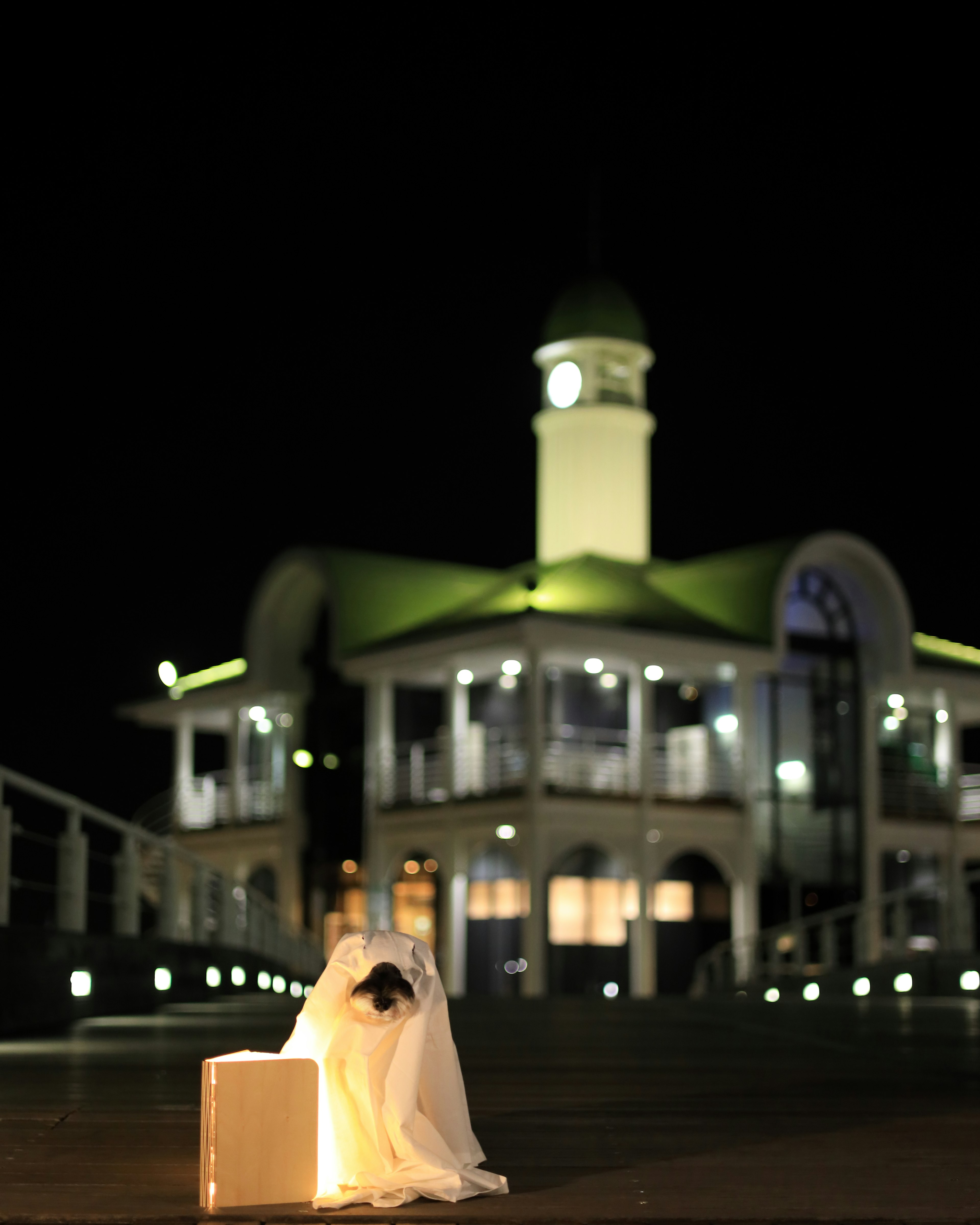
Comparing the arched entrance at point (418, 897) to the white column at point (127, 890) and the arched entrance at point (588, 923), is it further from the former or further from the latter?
the white column at point (127, 890)

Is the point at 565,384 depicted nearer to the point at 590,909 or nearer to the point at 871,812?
the point at 871,812

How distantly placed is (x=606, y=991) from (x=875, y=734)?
287 inches

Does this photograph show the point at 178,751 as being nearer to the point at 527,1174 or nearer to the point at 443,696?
the point at 443,696

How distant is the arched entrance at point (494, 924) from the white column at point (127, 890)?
15.5 m

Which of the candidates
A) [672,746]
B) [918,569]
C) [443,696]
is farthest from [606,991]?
[918,569]

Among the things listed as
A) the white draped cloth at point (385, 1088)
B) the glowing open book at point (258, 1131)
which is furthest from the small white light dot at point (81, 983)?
the glowing open book at point (258, 1131)

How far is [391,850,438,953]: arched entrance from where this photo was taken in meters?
33.6

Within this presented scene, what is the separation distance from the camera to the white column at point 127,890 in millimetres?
15070

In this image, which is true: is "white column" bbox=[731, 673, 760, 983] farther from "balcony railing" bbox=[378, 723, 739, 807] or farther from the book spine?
the book spine

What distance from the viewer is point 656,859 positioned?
30344mm

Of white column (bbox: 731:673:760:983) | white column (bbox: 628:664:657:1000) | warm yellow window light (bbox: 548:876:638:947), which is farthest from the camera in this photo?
white column (bbox: 731:673:760:983)

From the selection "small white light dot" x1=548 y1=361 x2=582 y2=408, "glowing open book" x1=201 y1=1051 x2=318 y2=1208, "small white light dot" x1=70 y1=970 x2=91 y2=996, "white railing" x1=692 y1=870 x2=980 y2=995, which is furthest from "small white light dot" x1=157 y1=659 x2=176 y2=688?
"glowing open book" x1=201 y1=1051 x2=318 y2=1208

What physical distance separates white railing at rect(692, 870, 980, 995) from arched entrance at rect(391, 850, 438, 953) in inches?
198

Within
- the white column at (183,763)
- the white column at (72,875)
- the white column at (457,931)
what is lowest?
the white column at (457,931)
